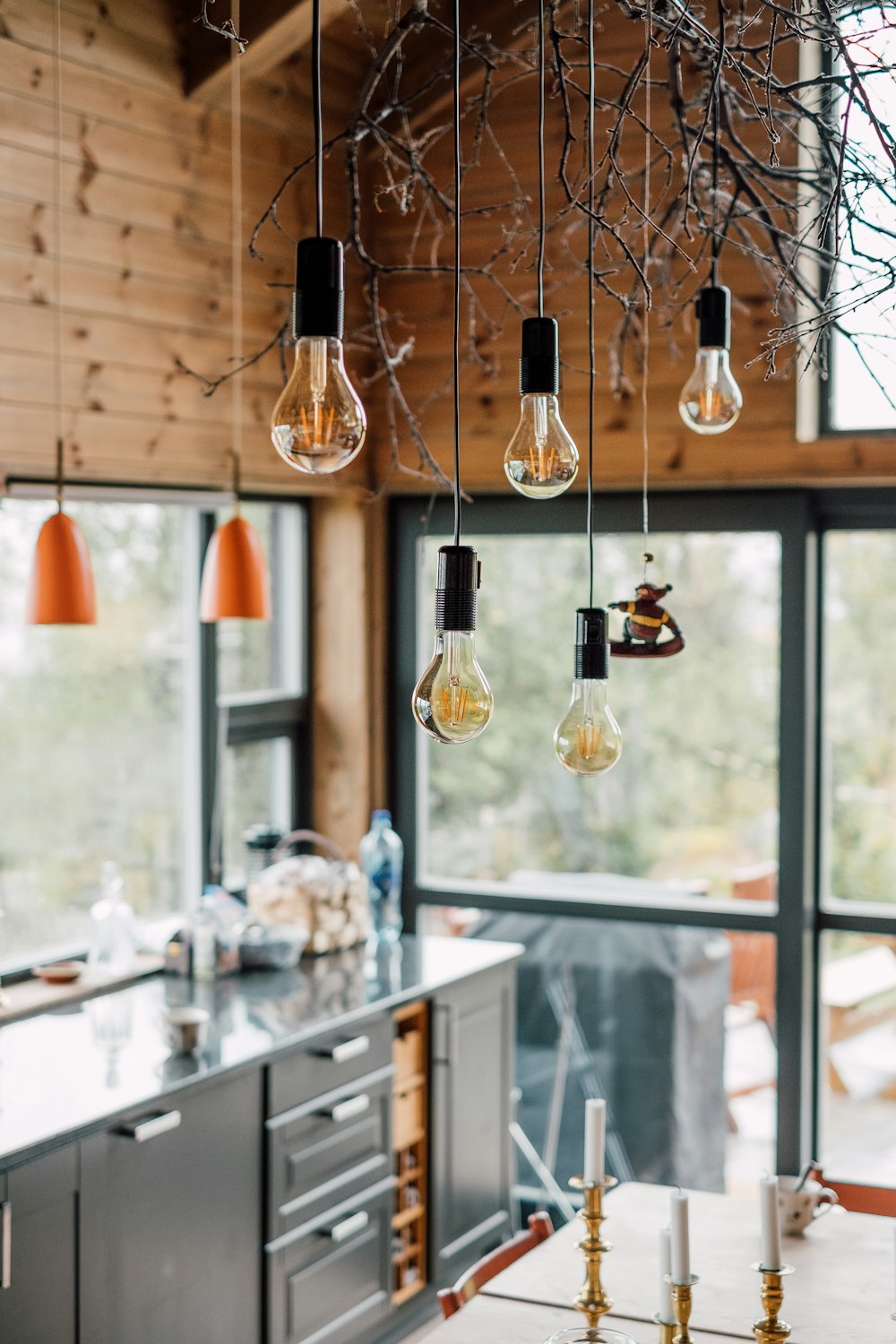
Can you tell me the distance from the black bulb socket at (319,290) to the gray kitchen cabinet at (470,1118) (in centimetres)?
289

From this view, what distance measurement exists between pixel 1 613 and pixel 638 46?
230 centimetres

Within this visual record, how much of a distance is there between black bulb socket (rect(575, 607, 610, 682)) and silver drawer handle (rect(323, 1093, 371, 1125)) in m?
2.05

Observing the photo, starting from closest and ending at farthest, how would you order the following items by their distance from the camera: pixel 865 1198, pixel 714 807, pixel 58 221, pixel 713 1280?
pixel 713 1280 → pixel 865 1198 → pixel 58 221 → pixel 714 807

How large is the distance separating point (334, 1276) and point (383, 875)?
46.5 inches

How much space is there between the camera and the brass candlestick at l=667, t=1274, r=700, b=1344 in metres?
1.97

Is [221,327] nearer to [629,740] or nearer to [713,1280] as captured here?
[629,740]

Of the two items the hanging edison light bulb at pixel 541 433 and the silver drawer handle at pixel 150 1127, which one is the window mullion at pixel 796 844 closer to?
the silver drawer handle at pixel 150 1127

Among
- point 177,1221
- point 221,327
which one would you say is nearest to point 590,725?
point 177,1221

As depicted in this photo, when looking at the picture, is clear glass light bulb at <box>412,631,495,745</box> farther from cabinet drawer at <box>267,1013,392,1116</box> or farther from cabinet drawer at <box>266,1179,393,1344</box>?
cabinet drawer at <box>266,1179,393,1344</box>

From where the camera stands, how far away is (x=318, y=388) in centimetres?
134

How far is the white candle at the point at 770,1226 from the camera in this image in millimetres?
1948

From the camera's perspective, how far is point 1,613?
3.68 m

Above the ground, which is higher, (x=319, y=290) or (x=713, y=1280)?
(x=319, y=290)

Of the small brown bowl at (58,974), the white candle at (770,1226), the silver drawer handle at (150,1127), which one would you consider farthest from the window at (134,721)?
the white candle at (770,1226)
